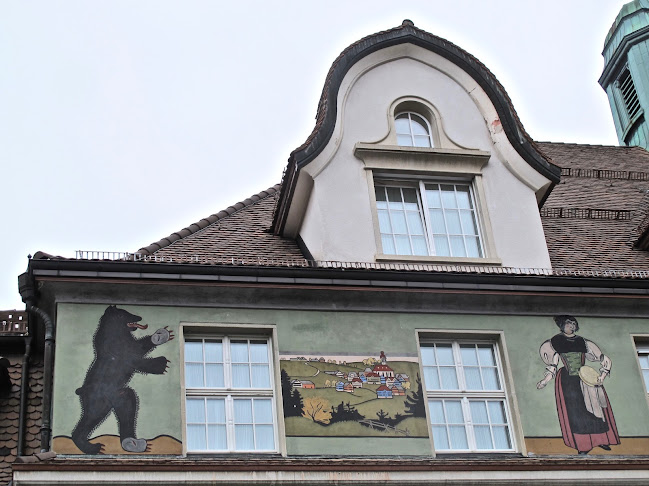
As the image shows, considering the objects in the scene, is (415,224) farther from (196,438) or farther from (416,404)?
(196,438)

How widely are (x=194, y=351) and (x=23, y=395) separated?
7.88 ft

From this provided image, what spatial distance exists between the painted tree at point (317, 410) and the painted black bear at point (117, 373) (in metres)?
1.91

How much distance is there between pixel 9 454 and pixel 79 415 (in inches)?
55.6

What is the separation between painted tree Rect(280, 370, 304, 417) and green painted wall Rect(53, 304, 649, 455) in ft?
1.33

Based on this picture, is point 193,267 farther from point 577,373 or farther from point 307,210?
point 577,373

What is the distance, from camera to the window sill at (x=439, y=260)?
18.1m

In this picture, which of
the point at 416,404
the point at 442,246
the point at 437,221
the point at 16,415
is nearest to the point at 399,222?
the point at 437,221

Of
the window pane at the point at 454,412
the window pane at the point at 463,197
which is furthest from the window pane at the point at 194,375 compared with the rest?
the window pane at the point at 463,197

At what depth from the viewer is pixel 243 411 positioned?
1622 centimetres

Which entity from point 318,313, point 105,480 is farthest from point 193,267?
point 105,480

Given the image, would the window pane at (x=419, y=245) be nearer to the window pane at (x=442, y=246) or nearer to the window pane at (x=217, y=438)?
the window pane at (x=442, y=246)

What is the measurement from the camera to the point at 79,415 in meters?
15.5

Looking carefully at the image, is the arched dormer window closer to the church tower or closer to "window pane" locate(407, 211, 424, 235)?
"window pane" locate(407, 211, 424, 235)

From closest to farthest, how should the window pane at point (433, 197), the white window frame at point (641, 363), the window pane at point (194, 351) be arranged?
the window pane at point (194, 351) → the white window frame at point (641, 363) → the window pane at point (433, 197)
